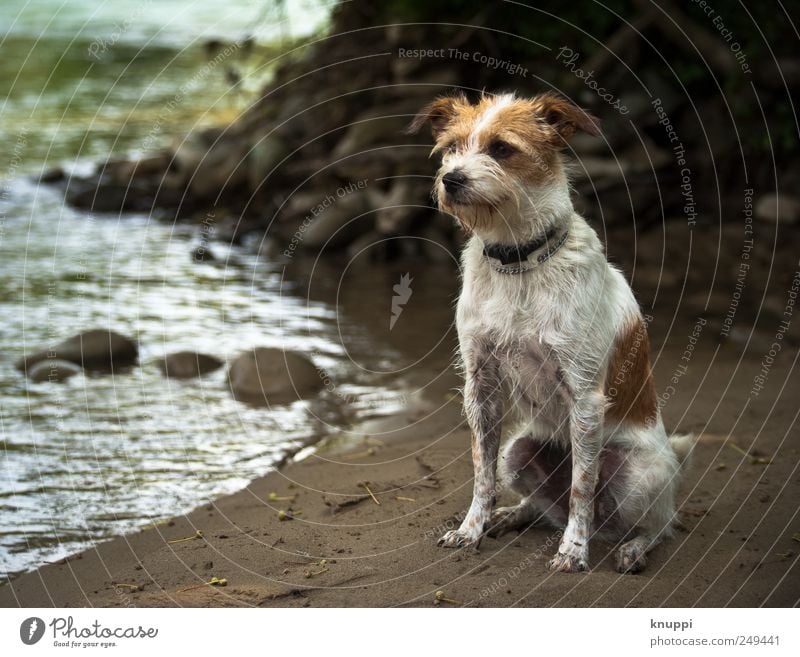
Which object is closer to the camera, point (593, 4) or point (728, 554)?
point (728, 554)

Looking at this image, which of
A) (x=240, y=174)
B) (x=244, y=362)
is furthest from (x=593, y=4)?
(x=244, y=362)

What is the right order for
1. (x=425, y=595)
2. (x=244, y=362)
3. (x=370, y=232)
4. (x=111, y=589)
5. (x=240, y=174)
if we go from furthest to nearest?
(x=240, y=174) → (x=370, y=232) → (x=244, y=362) → (x=111, y=589) → (x=425, y=595)

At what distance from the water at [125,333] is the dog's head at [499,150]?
3.43m

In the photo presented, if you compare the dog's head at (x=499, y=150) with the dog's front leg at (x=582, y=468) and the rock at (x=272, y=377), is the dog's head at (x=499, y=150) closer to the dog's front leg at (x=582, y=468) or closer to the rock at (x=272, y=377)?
the dog's front leg at (x=582, y=468)

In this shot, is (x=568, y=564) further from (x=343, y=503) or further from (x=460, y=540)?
(x=343, y=503)

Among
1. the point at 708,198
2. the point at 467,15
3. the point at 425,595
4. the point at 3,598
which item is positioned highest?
the point at 467,15

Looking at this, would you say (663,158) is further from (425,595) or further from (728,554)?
(425,595)

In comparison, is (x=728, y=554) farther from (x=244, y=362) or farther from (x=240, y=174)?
(x=240, y=174)

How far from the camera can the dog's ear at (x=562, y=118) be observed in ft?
18.1

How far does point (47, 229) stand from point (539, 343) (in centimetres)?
1251

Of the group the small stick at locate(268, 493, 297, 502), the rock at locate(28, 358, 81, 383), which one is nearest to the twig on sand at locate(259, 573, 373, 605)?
the small stick at locate(268, 493, 297, 502)

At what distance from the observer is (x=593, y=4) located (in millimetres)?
14477

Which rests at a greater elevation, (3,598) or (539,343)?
(539,343)

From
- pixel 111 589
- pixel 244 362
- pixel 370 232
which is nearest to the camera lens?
pixel 111 589
